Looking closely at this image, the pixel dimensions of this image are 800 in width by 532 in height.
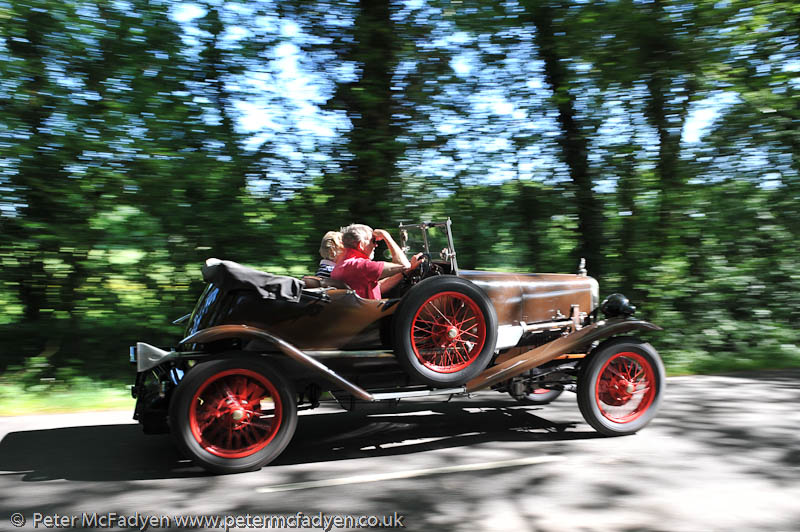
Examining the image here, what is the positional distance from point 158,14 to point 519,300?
5013 mm

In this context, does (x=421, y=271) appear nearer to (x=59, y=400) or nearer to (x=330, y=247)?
(x=330, y=247)

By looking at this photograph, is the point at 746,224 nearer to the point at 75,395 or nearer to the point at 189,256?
the point at 189,256

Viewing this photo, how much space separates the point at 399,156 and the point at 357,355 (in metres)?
3.83


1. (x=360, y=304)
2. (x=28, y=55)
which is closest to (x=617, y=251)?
(x=360, y=304)

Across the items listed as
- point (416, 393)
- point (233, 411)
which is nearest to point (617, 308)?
point (416, 393)

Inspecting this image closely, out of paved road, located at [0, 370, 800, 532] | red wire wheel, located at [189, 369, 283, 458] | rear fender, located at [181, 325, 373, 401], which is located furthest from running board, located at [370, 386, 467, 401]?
red wire wheel, located at [189, 369, 283, 458]

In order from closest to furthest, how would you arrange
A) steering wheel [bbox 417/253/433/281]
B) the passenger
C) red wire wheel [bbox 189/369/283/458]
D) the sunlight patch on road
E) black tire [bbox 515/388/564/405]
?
the sunlight patch on road → red wire wheel [bbox 189/369/283/458] → steering wheel [bbox 417/253/433/281] → the passenger → black tire [bbox 515/388/564/405]

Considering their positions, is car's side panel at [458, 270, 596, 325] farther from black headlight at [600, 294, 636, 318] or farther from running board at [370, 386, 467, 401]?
running board at [370, 386, 467, 401]

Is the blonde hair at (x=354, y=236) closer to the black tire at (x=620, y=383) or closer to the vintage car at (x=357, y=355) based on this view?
the vintage car at (x=357, y=355)

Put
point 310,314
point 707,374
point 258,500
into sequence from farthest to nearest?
1. point 707,374
2. point 310,314
3. point 258,500

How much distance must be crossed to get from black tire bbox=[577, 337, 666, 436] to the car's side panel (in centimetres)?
63

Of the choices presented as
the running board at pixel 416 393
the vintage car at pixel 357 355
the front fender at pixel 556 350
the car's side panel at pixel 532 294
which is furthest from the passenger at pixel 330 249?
the front fender at pixel 556 350

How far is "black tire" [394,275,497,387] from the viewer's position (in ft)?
14.0

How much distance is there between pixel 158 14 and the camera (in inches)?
260
